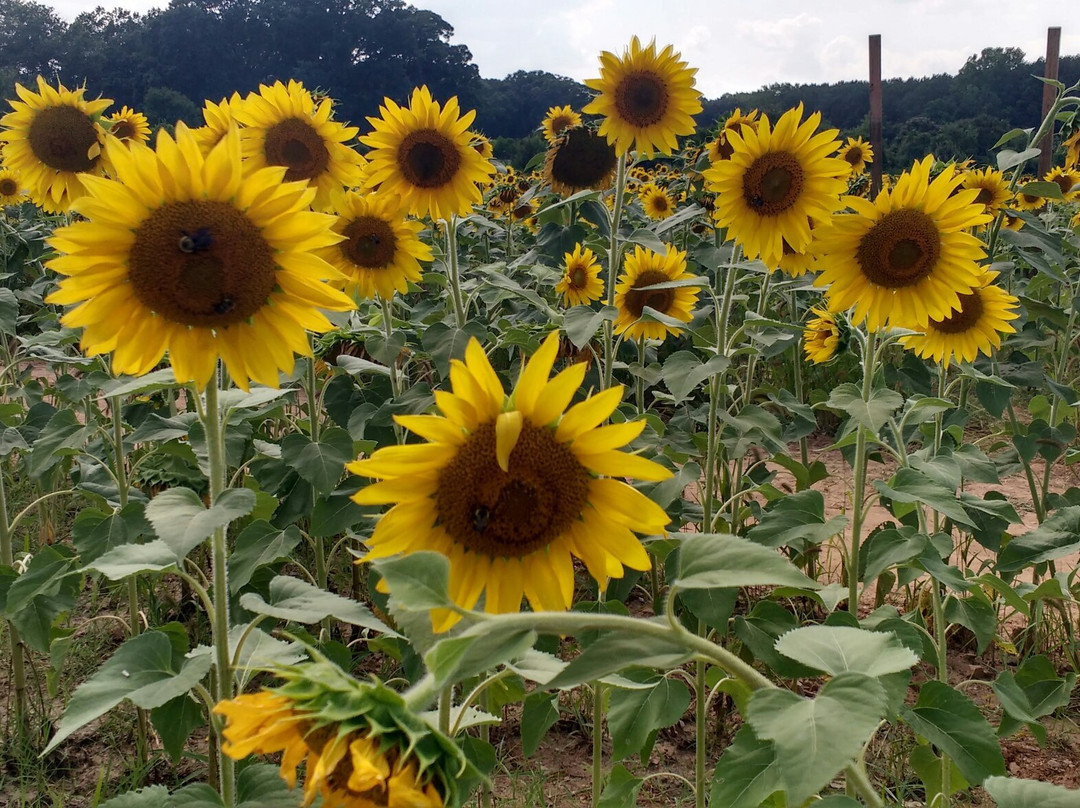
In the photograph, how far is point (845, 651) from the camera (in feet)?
2.86

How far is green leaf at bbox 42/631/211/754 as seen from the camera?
3.70 ft

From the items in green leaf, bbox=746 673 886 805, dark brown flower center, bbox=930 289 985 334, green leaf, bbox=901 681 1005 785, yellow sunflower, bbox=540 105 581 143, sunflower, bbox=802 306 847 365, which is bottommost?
green leaf, bbox=901 681 1005 785

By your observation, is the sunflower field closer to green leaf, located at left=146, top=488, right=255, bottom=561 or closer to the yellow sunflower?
green leaf, located at left=146, top=488, right=255, bottom=561

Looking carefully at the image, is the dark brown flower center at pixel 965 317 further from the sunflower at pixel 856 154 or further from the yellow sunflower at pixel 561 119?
the sunflower at pixel 856 154

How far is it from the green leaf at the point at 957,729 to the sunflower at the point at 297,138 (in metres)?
1.92

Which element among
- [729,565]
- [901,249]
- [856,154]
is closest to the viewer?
[729,565]

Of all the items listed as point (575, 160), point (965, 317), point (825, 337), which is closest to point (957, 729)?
point (965, 317)

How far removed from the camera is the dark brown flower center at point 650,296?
334cm

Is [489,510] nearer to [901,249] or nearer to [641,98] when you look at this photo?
[901,249]

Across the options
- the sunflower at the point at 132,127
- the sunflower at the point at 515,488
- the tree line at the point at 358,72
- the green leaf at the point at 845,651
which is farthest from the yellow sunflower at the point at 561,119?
the tree line at the point at 358,72

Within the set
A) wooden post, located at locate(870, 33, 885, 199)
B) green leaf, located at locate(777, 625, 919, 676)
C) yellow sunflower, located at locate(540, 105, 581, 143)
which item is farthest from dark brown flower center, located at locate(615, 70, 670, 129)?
wooden post, located at locate(870, 33, 885, 199)

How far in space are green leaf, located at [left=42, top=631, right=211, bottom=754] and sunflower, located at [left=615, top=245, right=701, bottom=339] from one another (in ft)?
7.65

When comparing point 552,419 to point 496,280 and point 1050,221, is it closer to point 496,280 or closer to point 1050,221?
point 496,280

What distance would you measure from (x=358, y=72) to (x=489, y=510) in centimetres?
4201
